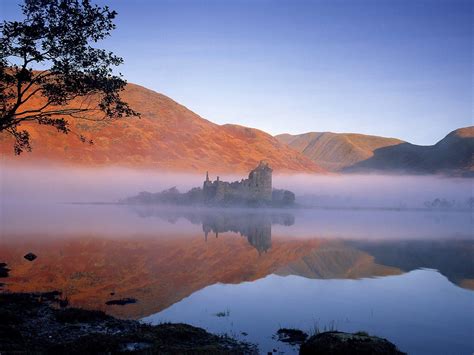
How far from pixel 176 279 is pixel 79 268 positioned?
9459 millimetres

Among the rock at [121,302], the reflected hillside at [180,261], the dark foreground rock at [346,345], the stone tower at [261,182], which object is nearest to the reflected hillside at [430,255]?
the reflected hillside at [180,261]

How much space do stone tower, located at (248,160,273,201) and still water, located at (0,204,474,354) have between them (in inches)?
3473

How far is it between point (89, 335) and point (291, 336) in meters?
9.20

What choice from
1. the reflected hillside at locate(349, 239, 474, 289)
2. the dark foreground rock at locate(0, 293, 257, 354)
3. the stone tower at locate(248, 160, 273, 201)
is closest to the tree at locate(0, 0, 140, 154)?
the dark foreground rock at locate(0, 293, 257, 354)

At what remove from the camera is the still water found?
22.5 m

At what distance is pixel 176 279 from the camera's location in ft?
111

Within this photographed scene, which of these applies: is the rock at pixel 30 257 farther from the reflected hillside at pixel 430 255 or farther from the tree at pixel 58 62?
the reflected hillside at pixel 430 255

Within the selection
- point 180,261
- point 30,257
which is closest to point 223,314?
point 180,261

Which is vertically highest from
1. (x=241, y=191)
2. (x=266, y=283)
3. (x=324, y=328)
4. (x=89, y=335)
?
(x=89, y=335)

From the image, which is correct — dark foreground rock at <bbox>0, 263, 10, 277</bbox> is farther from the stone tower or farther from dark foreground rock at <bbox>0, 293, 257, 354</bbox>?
the stone tower

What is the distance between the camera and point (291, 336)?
780 inches

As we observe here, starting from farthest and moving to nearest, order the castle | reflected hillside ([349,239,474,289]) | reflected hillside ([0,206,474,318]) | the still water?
the castle → reflected hillside ([349,239,474,289]) → reflected hillside ([0,206,474,318]) → the still water

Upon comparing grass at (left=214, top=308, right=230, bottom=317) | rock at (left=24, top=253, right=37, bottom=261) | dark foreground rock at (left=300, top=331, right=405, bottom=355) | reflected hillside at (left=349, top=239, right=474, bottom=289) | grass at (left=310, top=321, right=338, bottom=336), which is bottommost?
reflected hillside at (left=349, top=239, right=474, bottom=289)

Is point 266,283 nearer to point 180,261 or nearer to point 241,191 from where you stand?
point 180,261
